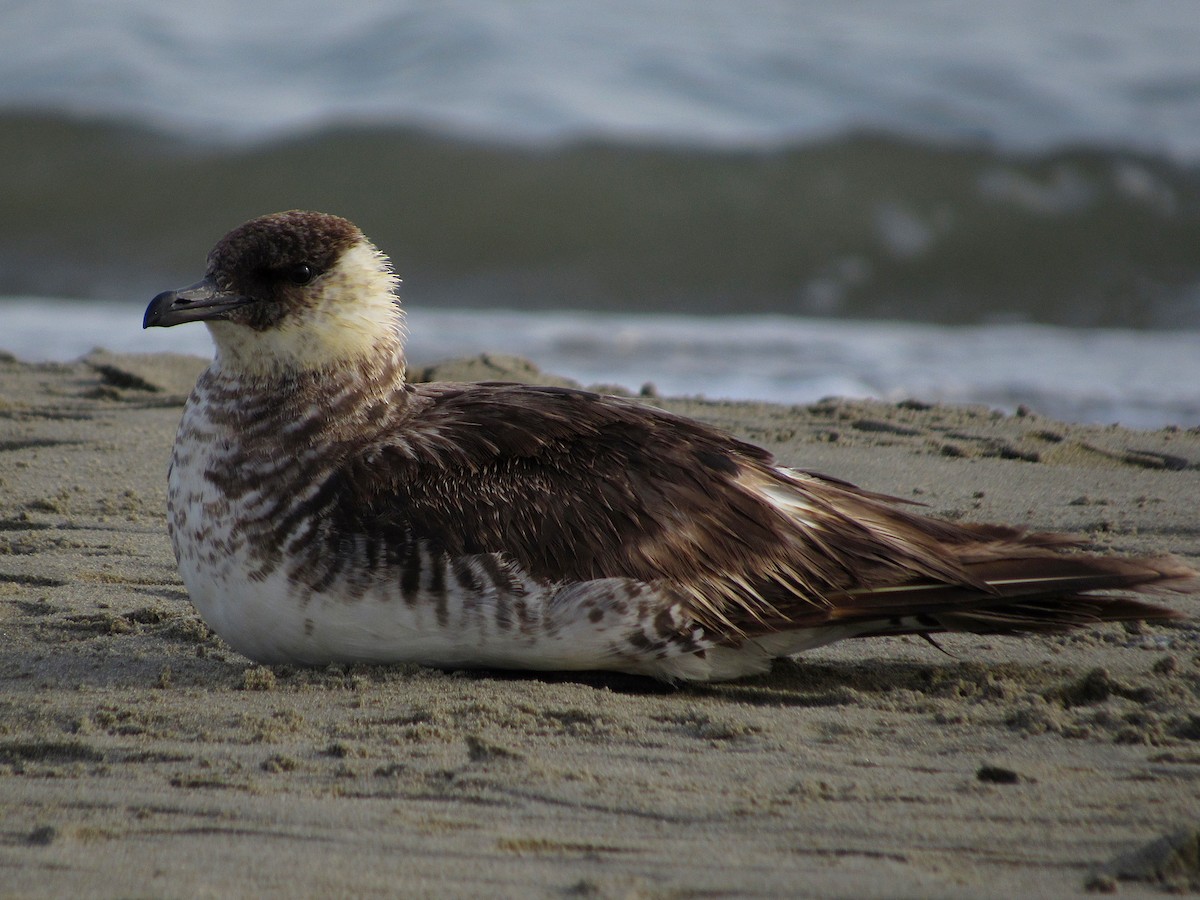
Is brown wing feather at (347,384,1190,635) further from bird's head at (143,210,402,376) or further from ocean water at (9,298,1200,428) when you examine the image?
ocean water at (9,298,1200,428)

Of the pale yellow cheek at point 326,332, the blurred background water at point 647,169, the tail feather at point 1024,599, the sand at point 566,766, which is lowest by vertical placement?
the sand at point 566,766

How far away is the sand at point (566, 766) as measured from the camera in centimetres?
273

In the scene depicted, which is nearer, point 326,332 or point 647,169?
point 326,332

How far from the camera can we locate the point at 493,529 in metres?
3.85

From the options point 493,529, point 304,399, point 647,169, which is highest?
point 647,169

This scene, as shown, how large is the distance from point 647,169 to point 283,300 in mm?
12681

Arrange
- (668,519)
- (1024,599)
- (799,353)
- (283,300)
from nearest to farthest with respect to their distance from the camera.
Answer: (668,519) → (283,300) → (1024,599) → (799,353)

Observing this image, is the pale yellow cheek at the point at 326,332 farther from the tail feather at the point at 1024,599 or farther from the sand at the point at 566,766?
the tail feather at the point at 1024,599

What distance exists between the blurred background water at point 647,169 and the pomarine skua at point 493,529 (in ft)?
20.4

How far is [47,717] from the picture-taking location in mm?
3551

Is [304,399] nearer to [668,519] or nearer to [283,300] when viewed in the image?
[283,300]

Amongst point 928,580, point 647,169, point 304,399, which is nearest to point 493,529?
point 304,399

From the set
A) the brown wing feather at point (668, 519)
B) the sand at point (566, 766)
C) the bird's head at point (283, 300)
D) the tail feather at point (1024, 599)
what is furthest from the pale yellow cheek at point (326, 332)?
the tail feather at point (1024, 599)

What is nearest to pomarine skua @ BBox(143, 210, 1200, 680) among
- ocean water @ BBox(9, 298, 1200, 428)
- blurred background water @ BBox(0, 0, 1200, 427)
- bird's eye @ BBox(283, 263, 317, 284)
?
bird's eye @ BBox(283, 263, 317, 284)
